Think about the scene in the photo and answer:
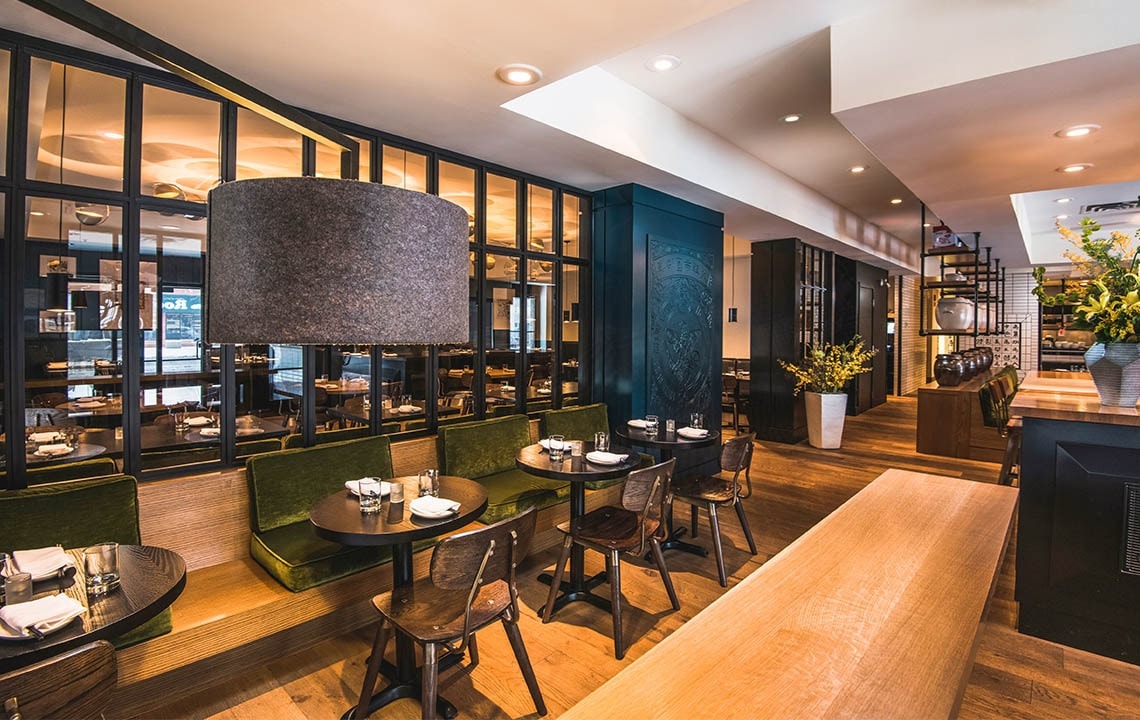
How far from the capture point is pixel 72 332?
8.57ft

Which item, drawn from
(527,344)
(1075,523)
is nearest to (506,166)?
(527,344)

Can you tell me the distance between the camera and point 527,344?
4.63 meters

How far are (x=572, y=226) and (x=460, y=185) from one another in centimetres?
118

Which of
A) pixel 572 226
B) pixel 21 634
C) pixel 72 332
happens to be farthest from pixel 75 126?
pixel 572 226

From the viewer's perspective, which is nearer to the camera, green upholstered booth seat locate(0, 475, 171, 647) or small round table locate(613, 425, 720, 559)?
green upholstered booth seat locate(0, 475, 171, 647)

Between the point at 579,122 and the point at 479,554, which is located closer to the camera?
the point at 479,554

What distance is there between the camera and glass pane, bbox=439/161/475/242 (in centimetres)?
411

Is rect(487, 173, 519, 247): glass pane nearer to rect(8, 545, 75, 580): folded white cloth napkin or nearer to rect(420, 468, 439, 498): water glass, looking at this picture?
rect(420, 468, 439, 498): water glass

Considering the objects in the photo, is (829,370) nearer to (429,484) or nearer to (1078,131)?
(1078,131)

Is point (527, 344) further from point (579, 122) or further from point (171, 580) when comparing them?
point (171, 580)

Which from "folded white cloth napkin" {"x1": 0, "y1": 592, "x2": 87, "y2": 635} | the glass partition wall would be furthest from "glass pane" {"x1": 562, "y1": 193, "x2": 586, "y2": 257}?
"folded white cloth napkin" {"x1": 0, "y1": 592, "x2": 87, "y2": 635}

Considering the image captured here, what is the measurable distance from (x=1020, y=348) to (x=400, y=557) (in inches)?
610

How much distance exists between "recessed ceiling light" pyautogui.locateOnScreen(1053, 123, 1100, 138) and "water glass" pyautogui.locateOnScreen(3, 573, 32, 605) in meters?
5.25

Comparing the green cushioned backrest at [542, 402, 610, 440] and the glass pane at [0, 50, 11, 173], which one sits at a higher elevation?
the glass pane at [0, 50, 11, 173]
